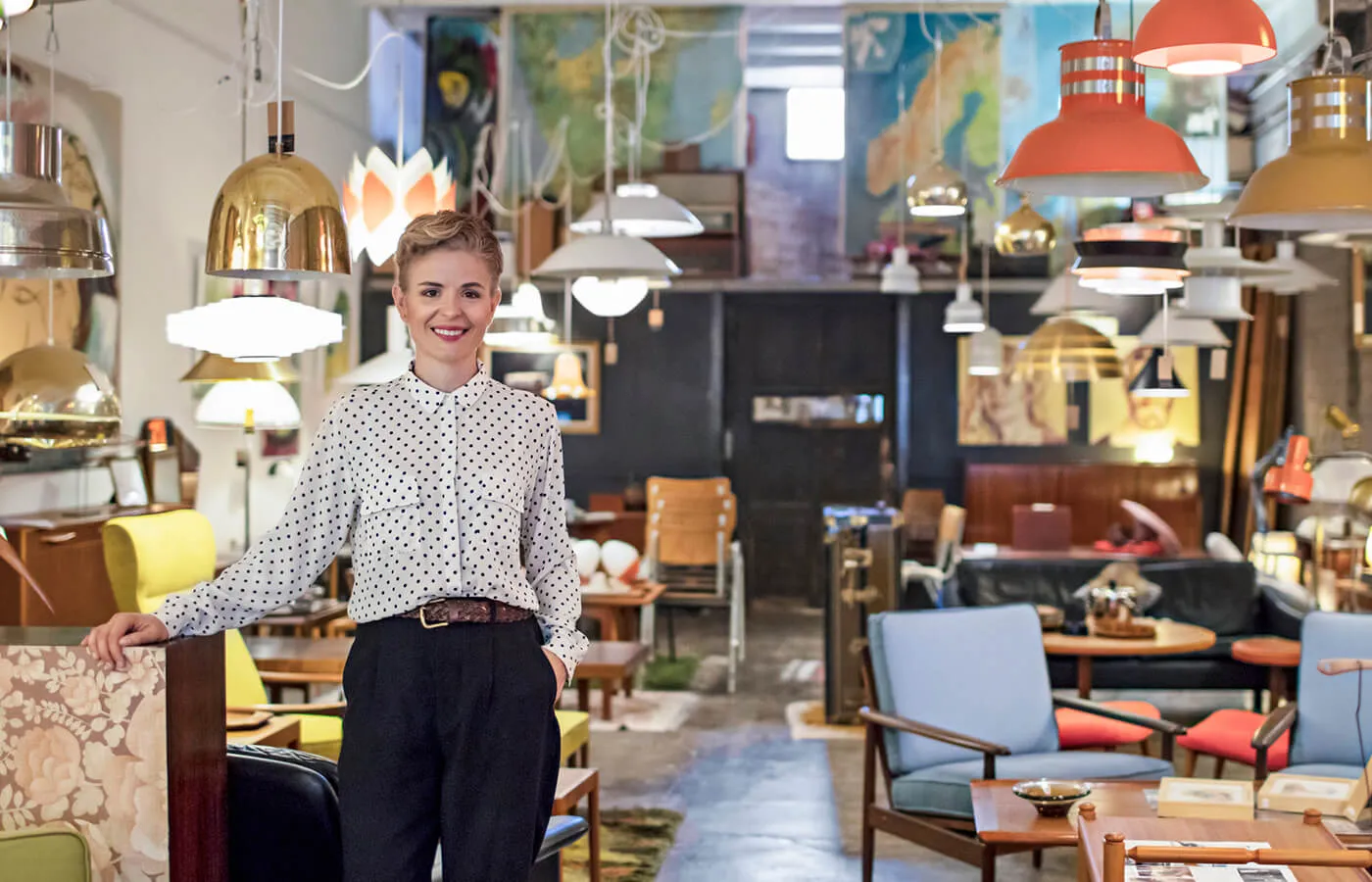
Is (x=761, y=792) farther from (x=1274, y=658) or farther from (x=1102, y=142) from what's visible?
(x=1102, y=142)

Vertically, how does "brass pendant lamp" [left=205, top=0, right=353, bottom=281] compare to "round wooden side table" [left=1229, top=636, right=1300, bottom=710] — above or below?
above

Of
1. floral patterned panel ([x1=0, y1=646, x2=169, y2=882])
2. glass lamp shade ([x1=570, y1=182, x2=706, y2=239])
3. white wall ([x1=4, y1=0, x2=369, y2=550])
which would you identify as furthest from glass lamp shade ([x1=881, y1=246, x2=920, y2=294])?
floral patterned panel ([x1=0, y1=646, x2=169, y2=882])

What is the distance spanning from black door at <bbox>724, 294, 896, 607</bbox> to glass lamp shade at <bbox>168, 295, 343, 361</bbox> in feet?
32.6

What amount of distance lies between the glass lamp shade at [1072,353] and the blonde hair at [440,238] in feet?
19.9

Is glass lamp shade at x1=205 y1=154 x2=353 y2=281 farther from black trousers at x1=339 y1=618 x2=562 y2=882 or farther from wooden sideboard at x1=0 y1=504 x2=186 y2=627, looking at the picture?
wooden sideboard at x1=0 y1=504 x2=186 y2=627

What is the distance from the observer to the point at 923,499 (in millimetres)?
13648

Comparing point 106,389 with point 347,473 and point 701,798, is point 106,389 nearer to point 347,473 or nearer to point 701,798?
point 701,798

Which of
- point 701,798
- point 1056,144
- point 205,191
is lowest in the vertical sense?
point 701,798

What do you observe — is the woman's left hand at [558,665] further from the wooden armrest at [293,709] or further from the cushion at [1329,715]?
the cushion at [1329,715]

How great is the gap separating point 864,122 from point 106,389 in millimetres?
8194

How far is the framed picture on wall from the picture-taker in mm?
14273

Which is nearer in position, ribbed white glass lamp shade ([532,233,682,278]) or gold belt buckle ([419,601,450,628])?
gold belt buckle ([419,601,450,628])

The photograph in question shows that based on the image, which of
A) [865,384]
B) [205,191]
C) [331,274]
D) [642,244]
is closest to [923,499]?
[865,384]

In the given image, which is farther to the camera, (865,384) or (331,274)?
(865,384)
